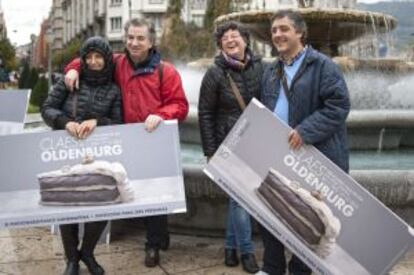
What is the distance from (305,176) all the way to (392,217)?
1.93 feet

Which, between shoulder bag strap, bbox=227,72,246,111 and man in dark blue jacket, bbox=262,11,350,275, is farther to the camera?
shoulder bag strap, bbox=227,72,246,111

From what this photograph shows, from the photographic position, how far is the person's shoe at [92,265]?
17.1 ft

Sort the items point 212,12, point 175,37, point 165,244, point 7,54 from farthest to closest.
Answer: point 7,54 → point 175,37 → point 212,12 → point 165,244

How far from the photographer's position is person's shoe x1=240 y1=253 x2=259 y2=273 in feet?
17.4

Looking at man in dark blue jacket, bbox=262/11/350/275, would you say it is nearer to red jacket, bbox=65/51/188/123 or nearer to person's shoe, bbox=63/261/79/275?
red jacket, bbox=65/51/188/123

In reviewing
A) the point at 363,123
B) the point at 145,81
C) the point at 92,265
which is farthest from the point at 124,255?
the point at 363,123

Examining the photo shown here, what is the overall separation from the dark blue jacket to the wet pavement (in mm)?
1530

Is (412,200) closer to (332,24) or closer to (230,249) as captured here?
(230,249)

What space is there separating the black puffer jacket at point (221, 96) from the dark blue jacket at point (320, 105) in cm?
67

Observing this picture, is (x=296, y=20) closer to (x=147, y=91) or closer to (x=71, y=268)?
(x=147, y=91)

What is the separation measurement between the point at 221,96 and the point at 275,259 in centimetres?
135

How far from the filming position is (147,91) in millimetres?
5191

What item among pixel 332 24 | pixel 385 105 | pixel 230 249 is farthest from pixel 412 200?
pixel 332 24

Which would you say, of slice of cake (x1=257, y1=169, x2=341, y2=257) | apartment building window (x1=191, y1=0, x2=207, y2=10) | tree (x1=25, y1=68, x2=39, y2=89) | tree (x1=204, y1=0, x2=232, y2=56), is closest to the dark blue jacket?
slice of cake (x1=257, y1=169, x2=341, y2=257)
